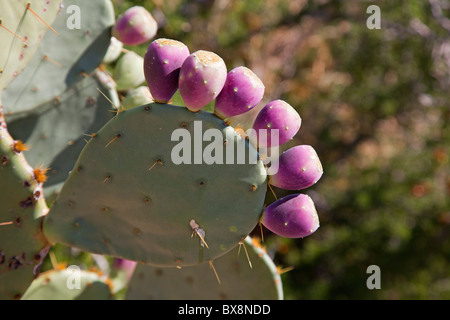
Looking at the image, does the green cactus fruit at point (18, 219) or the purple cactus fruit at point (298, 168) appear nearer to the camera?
the purple cactus fruit at point (298, 168)

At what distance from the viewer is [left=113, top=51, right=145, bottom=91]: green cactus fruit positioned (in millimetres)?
1881

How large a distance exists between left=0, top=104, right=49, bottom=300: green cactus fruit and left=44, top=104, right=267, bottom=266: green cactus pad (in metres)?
0.07

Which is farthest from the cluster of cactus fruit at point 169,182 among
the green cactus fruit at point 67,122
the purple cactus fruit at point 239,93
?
the green cactus fruit at point 67,122

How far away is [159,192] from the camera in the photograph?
1239mm

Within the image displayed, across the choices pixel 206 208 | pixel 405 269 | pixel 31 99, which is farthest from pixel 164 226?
pixel 405 269

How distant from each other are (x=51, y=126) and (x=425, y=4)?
3088mm

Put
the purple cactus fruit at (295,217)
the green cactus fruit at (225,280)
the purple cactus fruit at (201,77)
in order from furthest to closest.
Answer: the green cactus fruit at (225,280) < the purple cactus fruit at (295,217) < the purple cactus fruit at (201,77)

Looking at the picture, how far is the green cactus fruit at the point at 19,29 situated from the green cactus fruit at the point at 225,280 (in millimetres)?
825

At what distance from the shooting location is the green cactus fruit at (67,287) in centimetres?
165

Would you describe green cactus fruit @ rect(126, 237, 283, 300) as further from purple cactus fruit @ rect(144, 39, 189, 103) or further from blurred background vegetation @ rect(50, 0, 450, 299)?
blurred background vegetation @ rect(50, 0, 450, 299)

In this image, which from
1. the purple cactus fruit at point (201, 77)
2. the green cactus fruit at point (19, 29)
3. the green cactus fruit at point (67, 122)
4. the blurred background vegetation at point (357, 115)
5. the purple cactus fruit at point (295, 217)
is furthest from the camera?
the blurred background vegetation at point (357, 115)

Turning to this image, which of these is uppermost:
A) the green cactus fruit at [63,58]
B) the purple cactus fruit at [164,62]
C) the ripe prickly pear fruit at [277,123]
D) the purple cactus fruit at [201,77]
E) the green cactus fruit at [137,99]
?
the green cactus fruit at [63,58]

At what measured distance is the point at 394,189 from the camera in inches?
142

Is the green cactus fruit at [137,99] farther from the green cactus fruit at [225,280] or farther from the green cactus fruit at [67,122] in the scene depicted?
the green cactus fruit at [225,280]
